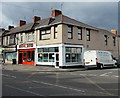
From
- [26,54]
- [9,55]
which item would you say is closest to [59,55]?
[26,54]

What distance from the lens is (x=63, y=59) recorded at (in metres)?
21.3

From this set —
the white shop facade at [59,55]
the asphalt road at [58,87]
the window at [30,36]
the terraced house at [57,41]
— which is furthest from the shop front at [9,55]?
the asphalt road at [58,87]

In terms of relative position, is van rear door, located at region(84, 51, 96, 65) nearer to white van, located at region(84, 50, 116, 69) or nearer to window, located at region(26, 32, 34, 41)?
white van, located at region(84, 50, 116, 69)

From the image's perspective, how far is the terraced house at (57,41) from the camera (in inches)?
860

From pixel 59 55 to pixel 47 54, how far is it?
2.66 metres

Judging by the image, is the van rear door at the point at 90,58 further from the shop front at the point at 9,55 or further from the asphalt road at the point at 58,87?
the shop front at the point at 9,55

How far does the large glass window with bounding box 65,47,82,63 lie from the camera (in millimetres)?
22094

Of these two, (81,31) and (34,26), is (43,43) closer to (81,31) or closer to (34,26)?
(34,26)

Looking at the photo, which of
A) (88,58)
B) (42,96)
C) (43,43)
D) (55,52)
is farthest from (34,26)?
(42,96)

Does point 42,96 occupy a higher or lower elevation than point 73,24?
lower

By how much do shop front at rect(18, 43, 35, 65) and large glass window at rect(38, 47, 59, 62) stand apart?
6.04 feet

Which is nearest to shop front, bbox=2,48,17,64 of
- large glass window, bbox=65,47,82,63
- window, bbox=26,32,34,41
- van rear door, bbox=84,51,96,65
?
window, bbox=26,32,34,41

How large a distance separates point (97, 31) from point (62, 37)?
344 inches

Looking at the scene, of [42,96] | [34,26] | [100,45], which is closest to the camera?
[42,96]
